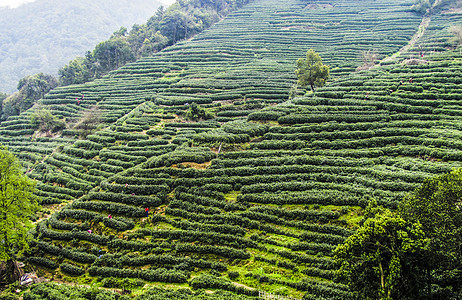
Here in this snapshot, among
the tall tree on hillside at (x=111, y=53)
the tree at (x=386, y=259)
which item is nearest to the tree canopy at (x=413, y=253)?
the tree at (x=386, y=259)

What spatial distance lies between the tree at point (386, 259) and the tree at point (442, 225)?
0.75 metres

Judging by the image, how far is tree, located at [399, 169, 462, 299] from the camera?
16.5 m

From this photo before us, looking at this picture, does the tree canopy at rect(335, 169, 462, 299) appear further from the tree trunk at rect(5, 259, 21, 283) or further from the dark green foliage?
the tree trunk at rect(5, 259, 21, 283)

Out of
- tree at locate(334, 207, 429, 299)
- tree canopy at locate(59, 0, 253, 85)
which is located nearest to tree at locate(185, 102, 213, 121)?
tree at locate(334, 207, 429, 299)

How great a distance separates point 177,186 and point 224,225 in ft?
25.7

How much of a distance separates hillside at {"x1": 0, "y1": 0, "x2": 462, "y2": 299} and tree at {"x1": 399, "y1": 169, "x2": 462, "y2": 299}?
5.58m

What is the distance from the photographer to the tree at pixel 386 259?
16547 millimetres

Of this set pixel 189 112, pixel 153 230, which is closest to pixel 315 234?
pixel 153 230

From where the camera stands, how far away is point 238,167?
111ft

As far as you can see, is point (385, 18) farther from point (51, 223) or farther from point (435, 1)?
point (51, 223)

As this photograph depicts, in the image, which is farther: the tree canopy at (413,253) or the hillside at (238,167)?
the hillside at (238,167)

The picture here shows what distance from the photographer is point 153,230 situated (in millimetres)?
28562

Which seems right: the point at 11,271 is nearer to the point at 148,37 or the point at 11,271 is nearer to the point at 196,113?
the point at 196,113

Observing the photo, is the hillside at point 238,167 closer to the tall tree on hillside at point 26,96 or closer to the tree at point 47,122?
the tree at point 47,122
